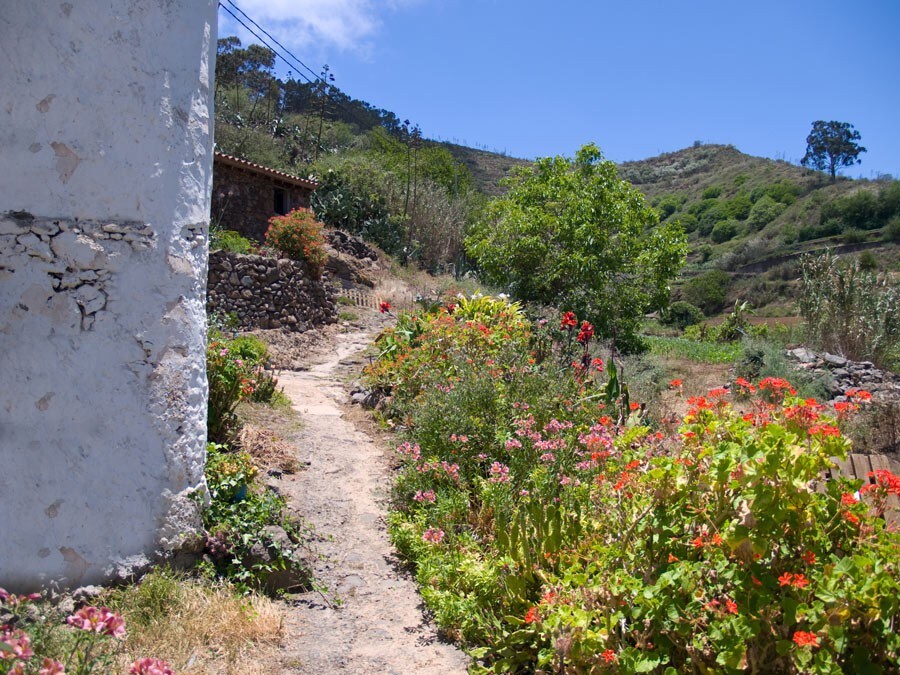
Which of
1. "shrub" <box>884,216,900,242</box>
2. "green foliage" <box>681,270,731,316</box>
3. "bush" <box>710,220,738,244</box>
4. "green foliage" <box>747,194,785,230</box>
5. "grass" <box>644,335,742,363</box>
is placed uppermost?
"green foliage" <box>747,194,785,230</box>

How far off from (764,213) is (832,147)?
17.0 metres

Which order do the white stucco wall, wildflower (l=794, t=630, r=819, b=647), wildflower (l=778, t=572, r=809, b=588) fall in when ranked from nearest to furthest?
1. wildflower (l=794, t=630, r=819, b=647)
2. wildflower (l=778, t=572, r=809, b=588)
3. the white stucco wall

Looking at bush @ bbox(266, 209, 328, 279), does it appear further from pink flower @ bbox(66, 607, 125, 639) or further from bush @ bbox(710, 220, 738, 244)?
bush @ bbox(710, 220, 738, 244)

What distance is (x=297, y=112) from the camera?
141ft

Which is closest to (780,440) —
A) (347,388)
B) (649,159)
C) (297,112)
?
(347,388)

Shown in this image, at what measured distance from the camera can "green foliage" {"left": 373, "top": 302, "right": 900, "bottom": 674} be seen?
7.52ft

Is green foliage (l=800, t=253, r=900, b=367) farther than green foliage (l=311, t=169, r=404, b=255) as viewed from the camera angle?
No

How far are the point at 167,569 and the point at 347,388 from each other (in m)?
5.70

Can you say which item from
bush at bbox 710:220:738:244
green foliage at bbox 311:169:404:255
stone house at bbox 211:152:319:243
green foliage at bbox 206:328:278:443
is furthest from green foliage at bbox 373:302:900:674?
bush at bbox 710:220:738:244

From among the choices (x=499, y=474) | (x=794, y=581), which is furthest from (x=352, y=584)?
(x=794, y=581)

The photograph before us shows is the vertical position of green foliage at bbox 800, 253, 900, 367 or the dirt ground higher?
green foliage at bbox 800, 253, 900, 367

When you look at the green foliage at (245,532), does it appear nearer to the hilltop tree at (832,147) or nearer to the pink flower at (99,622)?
the pink flower at (99,622)

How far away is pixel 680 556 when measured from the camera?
276 cm

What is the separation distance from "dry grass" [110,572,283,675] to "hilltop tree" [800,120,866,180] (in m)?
Result: 62.0
